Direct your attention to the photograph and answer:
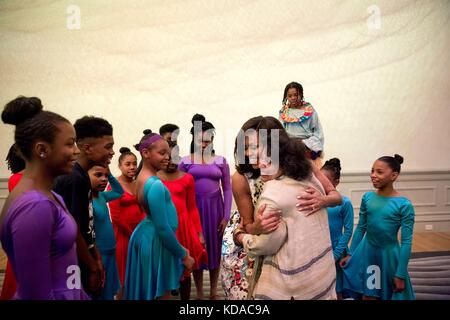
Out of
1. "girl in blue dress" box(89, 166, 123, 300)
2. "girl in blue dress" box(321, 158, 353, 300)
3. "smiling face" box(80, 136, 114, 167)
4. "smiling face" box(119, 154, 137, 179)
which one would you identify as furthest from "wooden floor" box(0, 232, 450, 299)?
"smiling face" box(80, 136, 114, 167)

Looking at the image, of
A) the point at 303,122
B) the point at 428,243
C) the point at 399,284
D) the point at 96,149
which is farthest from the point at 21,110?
the point at 428,243

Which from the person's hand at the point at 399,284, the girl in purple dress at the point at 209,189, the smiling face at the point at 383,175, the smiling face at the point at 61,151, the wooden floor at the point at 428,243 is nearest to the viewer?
the smiling face at the point at 61,151

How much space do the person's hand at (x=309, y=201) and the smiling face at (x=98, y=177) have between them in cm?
105

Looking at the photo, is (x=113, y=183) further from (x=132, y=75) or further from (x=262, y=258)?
(x=132, y=75)

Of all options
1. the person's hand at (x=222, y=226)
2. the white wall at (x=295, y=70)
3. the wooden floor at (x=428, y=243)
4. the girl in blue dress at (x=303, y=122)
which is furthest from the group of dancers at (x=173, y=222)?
the white wall at (x=295, y=70)

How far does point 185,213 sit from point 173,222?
0.60 meters

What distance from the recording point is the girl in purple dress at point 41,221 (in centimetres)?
110

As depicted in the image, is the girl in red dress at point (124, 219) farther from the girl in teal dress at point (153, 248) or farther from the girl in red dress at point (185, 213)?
the girl in teal dress at point (153, 248)

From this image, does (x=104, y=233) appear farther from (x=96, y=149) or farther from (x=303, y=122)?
(x=303, y=122)

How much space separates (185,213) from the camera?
273cm

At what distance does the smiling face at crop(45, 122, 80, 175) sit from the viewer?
3.95ft

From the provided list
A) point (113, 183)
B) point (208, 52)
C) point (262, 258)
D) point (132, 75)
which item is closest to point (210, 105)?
point (208, 52)

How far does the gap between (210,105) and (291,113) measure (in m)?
1.64

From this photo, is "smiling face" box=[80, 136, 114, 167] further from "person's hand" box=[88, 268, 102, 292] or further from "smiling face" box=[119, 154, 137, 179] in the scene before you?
"smiling face" box=[119, 154, 137, 179]
